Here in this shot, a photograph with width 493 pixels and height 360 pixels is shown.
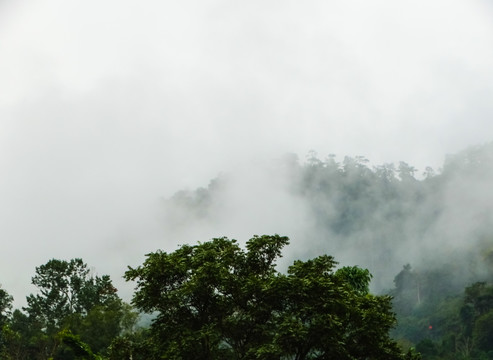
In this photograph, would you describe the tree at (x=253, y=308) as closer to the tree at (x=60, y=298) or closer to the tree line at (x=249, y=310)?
the tree line at (x=249, y=310)

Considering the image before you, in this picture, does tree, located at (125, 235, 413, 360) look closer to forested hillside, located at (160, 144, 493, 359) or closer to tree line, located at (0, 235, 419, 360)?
tree line, located at (0, 235, 419, 360)

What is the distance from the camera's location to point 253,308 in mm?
22812

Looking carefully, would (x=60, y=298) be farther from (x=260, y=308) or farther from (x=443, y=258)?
(x=443, y=258)

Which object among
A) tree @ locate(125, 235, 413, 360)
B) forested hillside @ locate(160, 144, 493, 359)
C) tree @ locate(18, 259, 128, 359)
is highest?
forested hillside @ locate(160, 144, 493, 359)

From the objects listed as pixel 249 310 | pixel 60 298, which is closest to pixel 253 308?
pixel 249 310

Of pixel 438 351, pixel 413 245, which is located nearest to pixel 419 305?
pixel 413 245

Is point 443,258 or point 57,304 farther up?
point 443,258

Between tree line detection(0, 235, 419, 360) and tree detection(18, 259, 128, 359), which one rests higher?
tree detection(18, 259, 128, 359)

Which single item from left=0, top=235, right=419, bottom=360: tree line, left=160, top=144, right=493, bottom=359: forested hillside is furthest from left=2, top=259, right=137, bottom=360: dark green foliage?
left=160, top=144, right=493, bottom=359: forested hillside

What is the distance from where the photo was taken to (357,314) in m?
22.8

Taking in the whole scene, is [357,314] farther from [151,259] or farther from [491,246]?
[491,246]

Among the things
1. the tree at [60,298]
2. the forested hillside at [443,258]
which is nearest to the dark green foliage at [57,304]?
the tree at [60,298]

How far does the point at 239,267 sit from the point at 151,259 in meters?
4.80

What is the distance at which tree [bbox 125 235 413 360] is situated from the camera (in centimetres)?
2155
